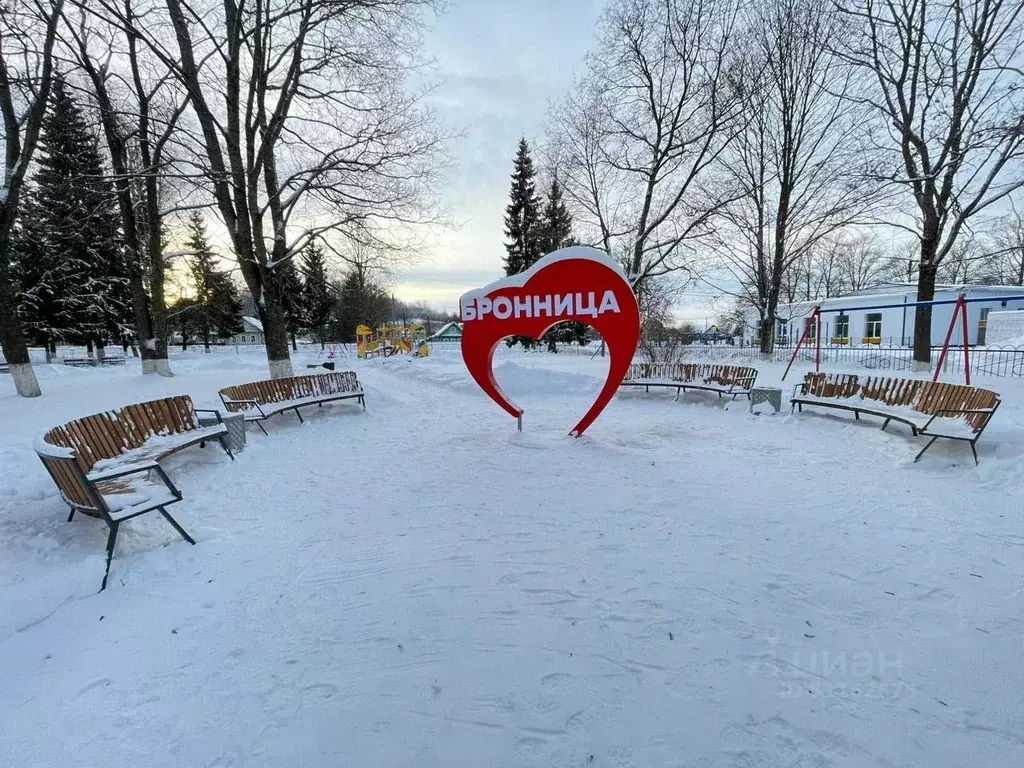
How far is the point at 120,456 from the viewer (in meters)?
5.22

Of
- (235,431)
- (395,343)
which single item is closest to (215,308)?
(395,343)

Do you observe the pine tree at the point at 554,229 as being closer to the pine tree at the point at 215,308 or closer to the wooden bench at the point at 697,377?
the wooden bench at the point at 697,377

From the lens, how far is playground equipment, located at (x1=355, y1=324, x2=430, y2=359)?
27.5m

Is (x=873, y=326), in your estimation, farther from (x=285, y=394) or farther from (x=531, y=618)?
(x=531, y=618)

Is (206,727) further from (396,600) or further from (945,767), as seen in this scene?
(945,767)

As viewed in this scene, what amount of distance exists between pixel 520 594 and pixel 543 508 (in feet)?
4.59

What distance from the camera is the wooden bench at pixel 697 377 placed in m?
9.83

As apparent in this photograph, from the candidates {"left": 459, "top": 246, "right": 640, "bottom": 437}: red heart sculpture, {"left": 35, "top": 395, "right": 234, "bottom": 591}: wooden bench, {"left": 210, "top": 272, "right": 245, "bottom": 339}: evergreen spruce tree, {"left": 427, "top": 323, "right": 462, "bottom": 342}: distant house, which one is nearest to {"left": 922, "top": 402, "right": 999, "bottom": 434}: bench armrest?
{"left": 459, "top": 246, "right": 640, "bottom": 437}: red heart sculpture

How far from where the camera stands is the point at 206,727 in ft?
7.07

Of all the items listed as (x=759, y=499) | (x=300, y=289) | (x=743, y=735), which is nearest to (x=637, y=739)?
(x=743, y=735)

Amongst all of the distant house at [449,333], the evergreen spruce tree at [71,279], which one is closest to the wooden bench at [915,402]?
the evergreen spruce tree at [71,279]

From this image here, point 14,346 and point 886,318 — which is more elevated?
point 886,318

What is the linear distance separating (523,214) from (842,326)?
892 inches

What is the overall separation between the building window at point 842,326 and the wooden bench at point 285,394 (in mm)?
32194
